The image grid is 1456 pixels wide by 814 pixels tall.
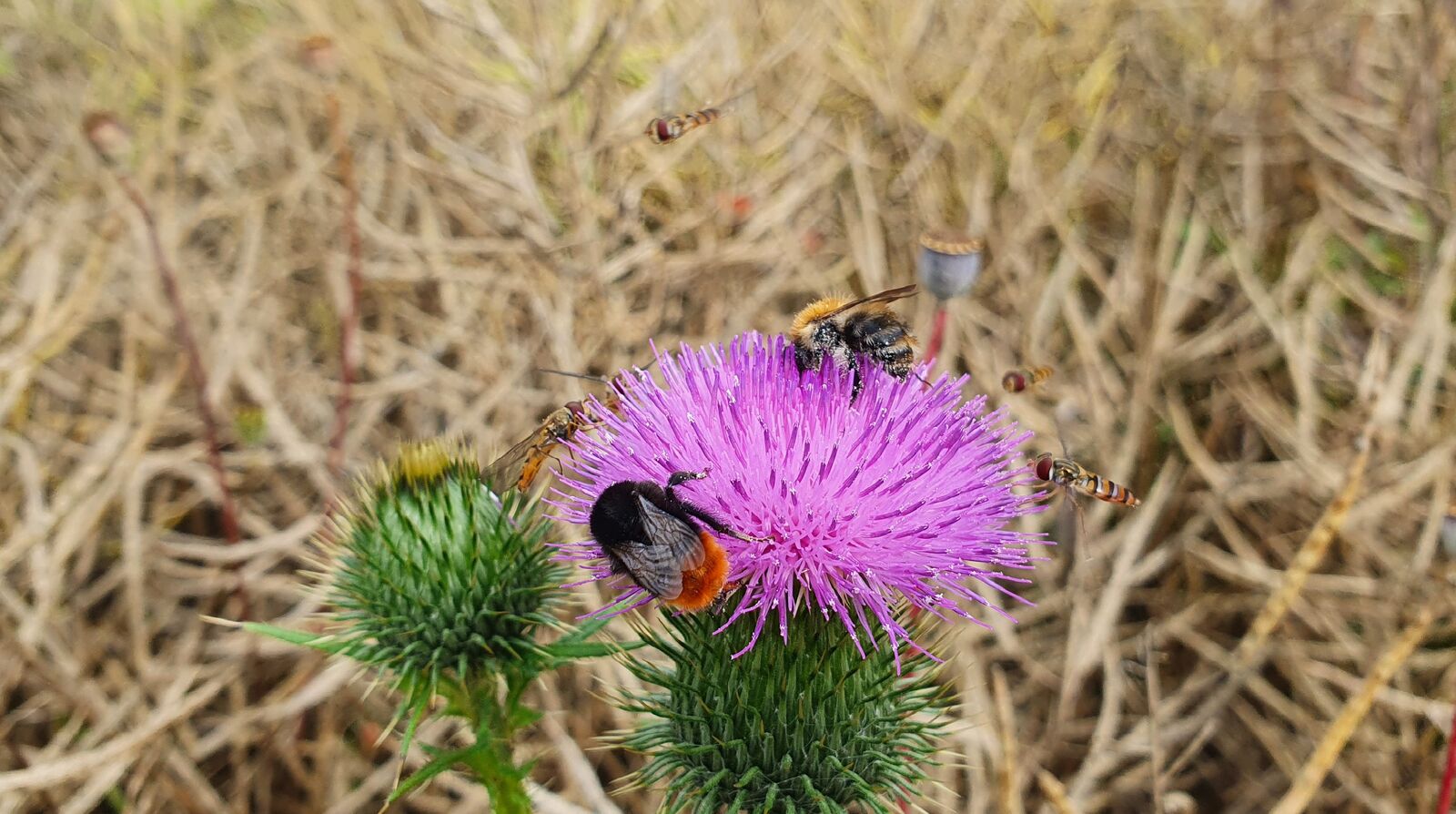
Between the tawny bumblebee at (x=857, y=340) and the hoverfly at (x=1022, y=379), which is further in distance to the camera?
the hoverfly at (x=1022, y=379)

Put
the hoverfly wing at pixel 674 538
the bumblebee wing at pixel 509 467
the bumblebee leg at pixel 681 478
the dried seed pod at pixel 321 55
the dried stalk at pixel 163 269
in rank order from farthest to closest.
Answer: the dried seed pod at pixel 321 55, the dried stalk at pixel 163 269, the bumblebee wing at pixel 509 467, the bumblebee leg at pixel 681 478, the hoverfly wing at pixel 674 538

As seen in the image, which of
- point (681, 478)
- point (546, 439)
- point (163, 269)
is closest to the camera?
point (681, 478)

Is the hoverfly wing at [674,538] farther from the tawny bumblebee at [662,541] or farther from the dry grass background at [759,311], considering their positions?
the dry grass background at [759,311]

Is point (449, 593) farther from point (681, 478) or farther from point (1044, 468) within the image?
point (1044, 468)

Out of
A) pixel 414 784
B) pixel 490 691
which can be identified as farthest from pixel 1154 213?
pixel 414 784

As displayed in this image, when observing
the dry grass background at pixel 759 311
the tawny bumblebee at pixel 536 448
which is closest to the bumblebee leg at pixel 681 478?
the tawny bumblebee at pixel 536 448

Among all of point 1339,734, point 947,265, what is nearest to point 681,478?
point 947,265
